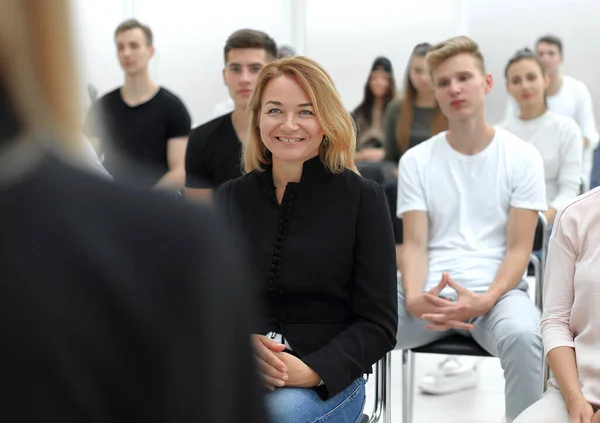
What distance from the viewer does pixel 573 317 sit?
74.4 inches

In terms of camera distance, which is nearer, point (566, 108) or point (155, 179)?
point (155, 179)

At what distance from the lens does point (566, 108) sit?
18.3 feet

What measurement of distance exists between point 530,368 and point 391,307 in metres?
0.67

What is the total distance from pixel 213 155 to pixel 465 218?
0.91 metres

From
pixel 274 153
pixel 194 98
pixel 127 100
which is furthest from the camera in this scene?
pixel 194 98

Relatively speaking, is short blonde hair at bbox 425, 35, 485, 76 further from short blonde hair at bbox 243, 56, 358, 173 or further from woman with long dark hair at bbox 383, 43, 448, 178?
woman with long dark hair at bbox 383, 43, 448, 178

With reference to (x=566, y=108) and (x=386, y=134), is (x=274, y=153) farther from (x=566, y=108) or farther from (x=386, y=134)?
(x=566, y=108)

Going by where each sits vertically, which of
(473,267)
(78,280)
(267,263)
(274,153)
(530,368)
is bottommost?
(530,368)

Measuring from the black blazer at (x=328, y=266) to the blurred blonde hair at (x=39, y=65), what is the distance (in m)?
1.53

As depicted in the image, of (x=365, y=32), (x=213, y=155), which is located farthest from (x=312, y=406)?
(x=365, y=32)

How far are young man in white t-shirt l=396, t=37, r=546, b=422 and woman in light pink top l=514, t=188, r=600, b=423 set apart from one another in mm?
499

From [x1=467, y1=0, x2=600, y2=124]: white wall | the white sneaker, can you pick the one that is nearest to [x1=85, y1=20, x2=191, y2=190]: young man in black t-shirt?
the white sneaker

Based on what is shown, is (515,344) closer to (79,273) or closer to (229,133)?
(229,133)

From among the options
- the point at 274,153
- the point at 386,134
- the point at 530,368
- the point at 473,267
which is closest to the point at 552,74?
the point at 386,134
